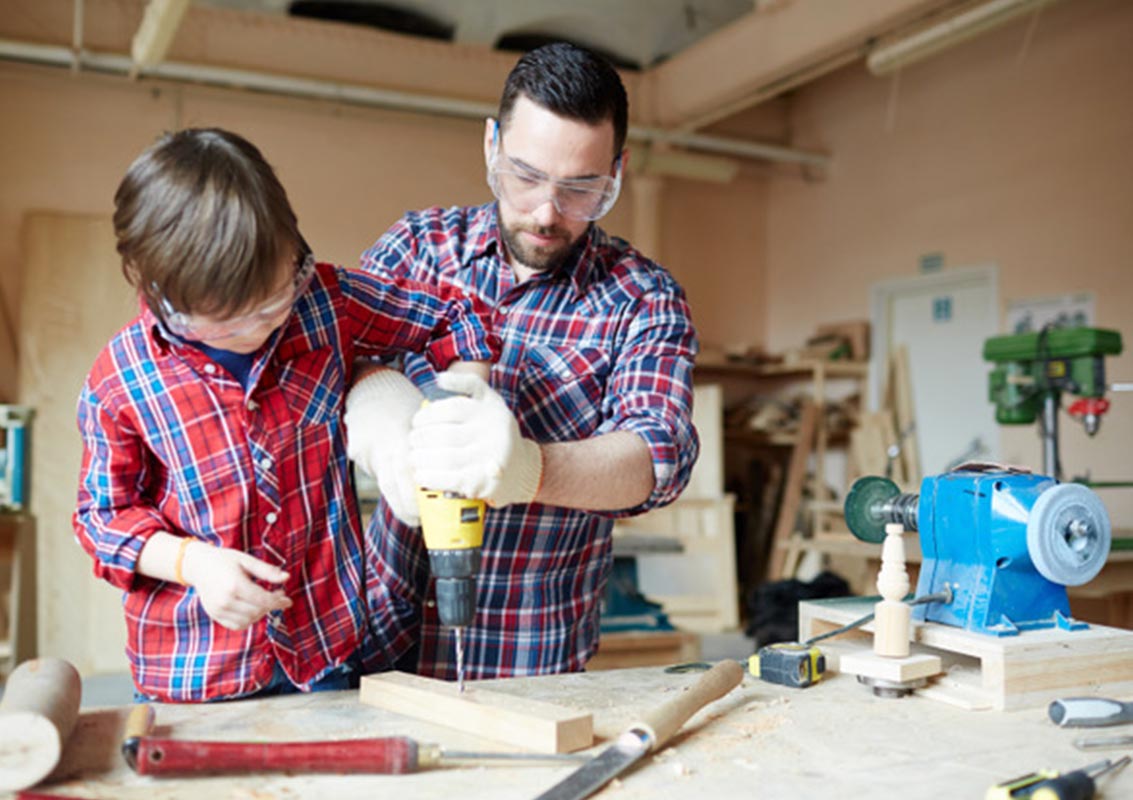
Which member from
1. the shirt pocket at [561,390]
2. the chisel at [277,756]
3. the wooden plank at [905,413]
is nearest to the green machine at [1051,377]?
the shirt pocket at [561,390]

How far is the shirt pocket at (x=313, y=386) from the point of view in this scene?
4.53 ft

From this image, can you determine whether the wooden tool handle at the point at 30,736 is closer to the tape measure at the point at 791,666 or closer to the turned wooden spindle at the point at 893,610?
the tape measure at the point at 791,666

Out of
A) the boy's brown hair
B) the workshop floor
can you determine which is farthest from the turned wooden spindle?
the workshop floor

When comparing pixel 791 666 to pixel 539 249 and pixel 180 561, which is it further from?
pixel 180 561

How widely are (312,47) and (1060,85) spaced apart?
4595 mm

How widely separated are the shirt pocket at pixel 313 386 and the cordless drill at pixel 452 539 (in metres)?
0.28

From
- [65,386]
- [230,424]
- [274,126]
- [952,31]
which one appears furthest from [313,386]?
[274,126]

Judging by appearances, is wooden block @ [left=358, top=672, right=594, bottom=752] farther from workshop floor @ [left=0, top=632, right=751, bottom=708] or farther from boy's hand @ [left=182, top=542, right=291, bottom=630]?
workshop floor @ [left=0, top=632, right=751, bottom=708]

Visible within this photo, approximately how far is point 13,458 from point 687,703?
364cm

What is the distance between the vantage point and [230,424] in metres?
1.34

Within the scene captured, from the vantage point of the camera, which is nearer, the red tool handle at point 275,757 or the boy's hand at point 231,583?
the red tool handle at point 275,757

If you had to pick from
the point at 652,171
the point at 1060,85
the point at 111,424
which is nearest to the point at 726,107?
the point at 652,171

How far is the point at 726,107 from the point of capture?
6.73m

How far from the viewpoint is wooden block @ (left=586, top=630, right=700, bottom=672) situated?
3.24 meters
